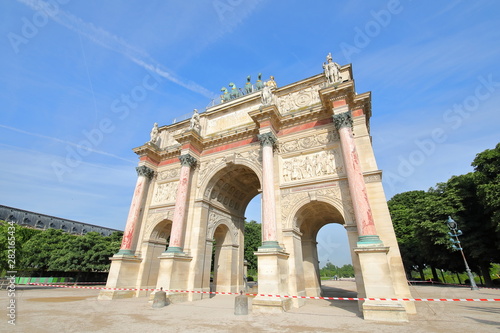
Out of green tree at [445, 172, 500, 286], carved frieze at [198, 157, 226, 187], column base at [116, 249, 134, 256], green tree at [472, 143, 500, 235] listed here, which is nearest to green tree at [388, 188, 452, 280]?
green tree at [445, 172, 500, 286]

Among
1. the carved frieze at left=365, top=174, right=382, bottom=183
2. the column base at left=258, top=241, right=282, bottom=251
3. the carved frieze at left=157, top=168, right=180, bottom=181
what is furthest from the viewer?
the carved frieze at left=157, top=168, right=180, bottom=181

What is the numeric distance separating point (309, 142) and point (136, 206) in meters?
14.2

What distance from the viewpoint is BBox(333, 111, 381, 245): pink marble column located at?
1096 centimetres

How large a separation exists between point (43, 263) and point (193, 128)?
1176 inches

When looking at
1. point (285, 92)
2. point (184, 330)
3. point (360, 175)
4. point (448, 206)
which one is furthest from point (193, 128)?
point (448, 206)

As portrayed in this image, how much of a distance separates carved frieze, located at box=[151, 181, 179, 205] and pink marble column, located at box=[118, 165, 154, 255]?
90 cm

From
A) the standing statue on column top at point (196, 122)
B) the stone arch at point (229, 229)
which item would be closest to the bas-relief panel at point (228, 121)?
the standing statue on column top at point (196, 122)

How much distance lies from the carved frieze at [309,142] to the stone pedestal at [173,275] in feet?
32.4

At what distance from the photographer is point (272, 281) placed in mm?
11711

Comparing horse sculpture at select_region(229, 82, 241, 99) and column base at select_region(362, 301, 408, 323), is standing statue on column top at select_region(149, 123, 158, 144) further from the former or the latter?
column base at select_region(362, 301, 408, 323)

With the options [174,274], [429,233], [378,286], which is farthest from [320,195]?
[429,233]

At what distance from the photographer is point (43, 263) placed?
30812 millimetres

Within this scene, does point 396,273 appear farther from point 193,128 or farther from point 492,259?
point 492,259

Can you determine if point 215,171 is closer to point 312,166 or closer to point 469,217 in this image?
point 312,166
